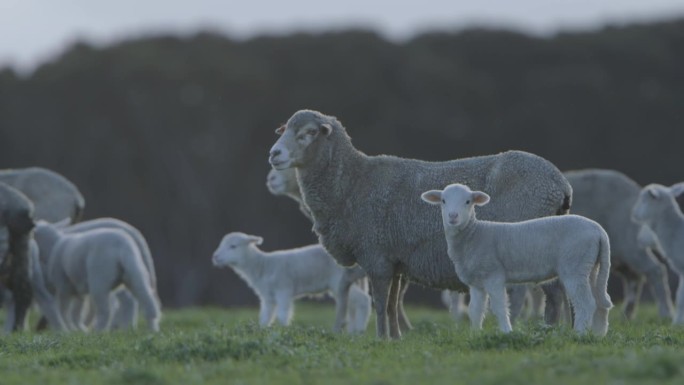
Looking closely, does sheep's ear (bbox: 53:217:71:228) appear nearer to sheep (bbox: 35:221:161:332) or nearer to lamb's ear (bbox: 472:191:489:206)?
sheep (bbox: 35:221:161:332)

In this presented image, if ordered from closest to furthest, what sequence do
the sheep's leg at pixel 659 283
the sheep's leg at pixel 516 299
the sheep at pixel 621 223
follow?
1. the sheep's leg at pixel 516 299
2. the sheep's leg at pixel 659 283
3. the sheep at pixel 621 223

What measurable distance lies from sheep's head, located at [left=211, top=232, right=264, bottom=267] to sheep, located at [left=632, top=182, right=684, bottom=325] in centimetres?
456

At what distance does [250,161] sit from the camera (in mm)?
41844

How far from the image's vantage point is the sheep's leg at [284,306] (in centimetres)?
1744

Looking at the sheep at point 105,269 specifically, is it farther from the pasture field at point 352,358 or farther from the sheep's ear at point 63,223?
the pasture field at point 352,358

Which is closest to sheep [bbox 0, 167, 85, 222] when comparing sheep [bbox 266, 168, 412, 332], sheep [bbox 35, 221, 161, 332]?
sheep [bbox 35, 221, 161, 332]

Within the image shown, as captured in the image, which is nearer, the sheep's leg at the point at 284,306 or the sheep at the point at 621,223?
the sheep's leg at the point at 284,306

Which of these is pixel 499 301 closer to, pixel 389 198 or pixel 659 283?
pixel 389 198

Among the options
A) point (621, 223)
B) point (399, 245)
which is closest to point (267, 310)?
point (399, 245)

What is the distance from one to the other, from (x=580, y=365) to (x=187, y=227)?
31.0 metres

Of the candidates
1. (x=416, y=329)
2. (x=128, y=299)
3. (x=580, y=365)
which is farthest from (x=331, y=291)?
(x=580, y=365)

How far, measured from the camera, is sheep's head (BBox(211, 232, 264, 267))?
18.2 m

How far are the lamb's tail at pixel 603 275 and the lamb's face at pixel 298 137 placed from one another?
3232mm

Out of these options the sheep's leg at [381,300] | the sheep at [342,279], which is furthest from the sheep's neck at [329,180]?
the sheep's leg at [381,300]
